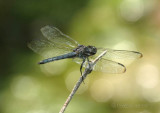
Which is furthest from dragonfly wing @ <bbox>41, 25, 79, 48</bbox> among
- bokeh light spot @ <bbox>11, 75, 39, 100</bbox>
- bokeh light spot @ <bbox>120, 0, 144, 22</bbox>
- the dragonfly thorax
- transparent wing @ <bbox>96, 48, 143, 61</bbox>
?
bokeh light spot @ <bbox>120, 0, 144, 22</bbox>

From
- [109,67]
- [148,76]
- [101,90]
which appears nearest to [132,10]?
[148,76]

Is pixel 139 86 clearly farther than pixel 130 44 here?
No

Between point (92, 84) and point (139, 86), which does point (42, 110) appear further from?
point (139, 86)

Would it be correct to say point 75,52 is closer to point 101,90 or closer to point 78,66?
point 101,90

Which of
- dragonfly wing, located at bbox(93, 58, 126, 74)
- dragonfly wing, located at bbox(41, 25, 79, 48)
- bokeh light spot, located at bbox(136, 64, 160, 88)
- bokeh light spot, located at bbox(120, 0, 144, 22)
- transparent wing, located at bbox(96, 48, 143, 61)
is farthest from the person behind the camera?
bokeh light spot, located at bbox(120, 0, 144, 22)

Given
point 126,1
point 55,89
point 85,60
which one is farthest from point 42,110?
point 126,1

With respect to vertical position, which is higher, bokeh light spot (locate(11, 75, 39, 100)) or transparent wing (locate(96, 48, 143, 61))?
transparent wing (locate(96, 48, 143, 61))

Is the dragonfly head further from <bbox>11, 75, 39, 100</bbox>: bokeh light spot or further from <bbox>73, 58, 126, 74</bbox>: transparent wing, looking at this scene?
<bbox>11, 75, 39, 100</bbox>: bokeh light spot
